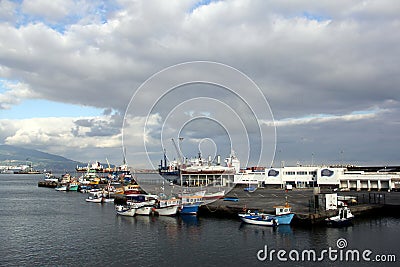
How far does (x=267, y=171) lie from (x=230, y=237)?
50647 mm

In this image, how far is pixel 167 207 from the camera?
4556 cm

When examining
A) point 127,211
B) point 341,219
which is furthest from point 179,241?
point 127,211

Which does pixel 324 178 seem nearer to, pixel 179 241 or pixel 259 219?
pixel 259 219

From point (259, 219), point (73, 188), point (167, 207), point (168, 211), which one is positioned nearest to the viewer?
point (259, 219)

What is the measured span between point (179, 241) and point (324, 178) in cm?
4824

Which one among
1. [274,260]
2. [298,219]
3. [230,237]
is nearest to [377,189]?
[298,219]

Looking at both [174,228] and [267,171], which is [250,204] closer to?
[174,228]

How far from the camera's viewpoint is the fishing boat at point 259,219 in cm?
3609

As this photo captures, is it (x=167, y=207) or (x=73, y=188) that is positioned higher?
(x=167, y=207)

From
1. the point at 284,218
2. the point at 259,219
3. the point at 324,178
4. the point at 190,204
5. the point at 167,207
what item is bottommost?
the point at 259,219

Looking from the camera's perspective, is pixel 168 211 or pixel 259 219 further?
pixel 168 211

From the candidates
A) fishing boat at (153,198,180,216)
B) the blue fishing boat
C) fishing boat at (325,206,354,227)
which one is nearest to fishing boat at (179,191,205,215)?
fishing boat at (153,198,180,216)

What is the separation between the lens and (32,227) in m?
38.5

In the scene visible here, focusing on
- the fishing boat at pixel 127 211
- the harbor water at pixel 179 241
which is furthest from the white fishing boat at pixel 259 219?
the fishing boat at pixel 127 211
